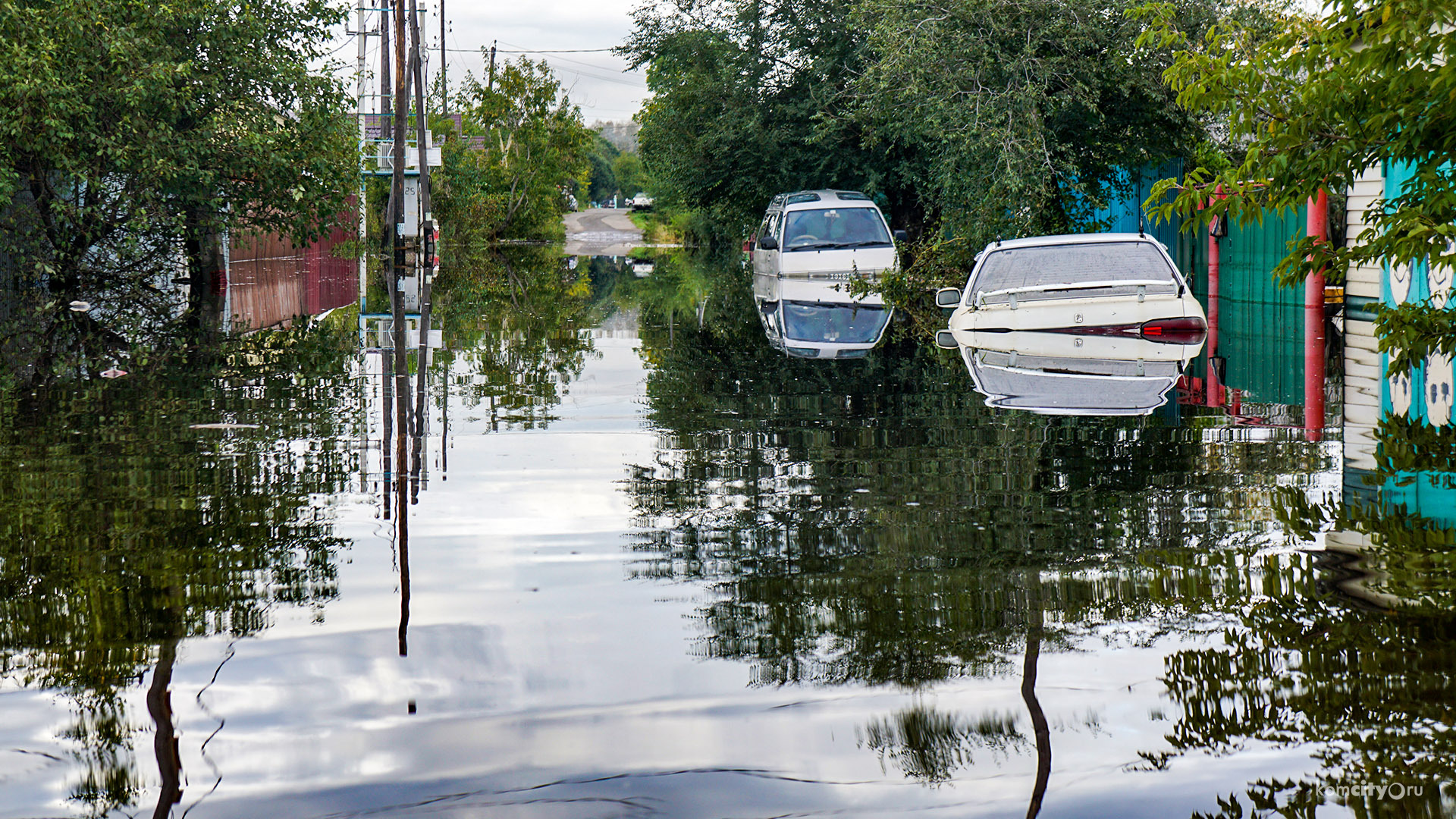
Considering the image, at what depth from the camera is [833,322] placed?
20.4 m

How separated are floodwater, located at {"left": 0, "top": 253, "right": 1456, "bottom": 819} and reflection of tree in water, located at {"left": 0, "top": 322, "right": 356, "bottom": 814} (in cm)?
3

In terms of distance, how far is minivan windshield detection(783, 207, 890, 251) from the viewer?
27.9 m

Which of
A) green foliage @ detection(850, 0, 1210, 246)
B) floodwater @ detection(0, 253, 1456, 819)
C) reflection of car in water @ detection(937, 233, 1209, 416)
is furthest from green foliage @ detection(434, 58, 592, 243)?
floodwater @ detection(0, 253, 1456, 819)

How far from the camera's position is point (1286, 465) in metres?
8.29

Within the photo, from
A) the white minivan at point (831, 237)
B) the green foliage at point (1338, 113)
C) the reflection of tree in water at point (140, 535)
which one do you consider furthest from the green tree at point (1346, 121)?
the white minivan at point (831, 237)

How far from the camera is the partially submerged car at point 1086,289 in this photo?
15586 mm

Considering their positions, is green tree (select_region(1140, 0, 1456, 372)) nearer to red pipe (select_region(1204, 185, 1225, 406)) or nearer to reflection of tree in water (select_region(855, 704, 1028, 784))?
red pipe (select_region(1204, 185, 1225, 406))

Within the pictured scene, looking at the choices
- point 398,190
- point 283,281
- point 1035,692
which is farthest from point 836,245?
point 1035,692

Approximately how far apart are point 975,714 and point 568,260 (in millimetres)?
49757

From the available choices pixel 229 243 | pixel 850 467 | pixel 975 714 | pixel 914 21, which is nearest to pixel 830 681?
pixel 975 714

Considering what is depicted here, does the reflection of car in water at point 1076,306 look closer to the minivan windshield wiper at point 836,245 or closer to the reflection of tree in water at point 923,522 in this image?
the reflection of tree in water at point 923,522

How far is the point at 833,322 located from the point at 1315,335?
20.2ft

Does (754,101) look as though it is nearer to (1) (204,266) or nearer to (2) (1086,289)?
(1) (204,266)

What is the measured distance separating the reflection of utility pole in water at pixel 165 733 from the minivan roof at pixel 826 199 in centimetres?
2377
